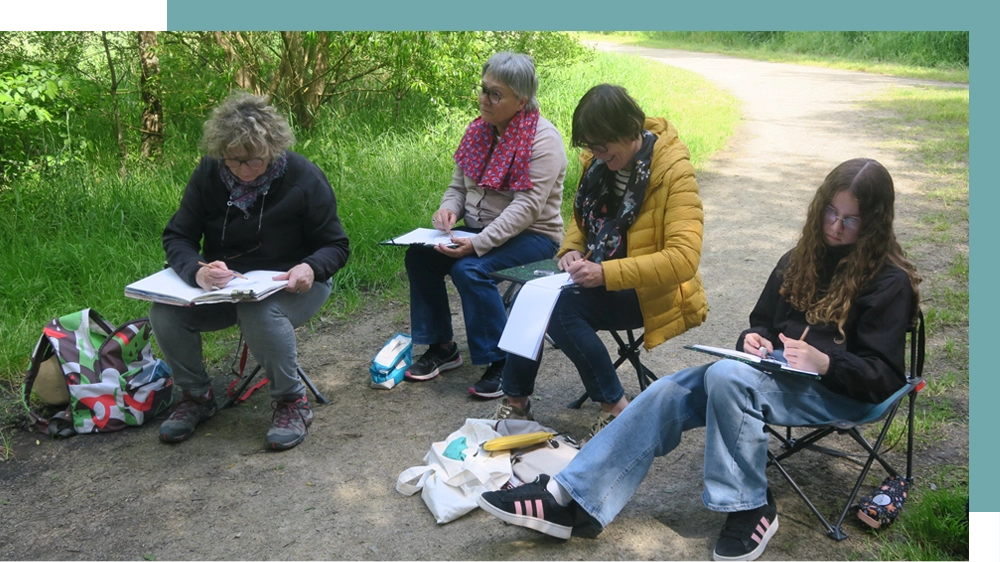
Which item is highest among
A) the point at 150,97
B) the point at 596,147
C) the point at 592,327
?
the point at 150,97

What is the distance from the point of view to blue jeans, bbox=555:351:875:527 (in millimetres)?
2926

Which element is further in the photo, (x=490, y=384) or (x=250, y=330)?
(x=490, y=384)

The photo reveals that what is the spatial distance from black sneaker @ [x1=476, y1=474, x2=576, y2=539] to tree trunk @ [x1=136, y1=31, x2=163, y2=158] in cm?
632

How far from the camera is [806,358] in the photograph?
9.50 feet

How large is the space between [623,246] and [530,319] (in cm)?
55

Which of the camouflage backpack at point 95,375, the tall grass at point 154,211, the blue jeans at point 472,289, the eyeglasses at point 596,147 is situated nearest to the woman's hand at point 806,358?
the eyeglasses at point 596,147

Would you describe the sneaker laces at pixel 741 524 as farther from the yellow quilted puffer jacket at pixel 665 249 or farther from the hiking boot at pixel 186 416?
the hiking boot at pixel 186 416

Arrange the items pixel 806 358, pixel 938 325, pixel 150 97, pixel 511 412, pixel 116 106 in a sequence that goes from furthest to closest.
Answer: pixel 150 97 < pixel 116 106 < pixel 938 325 < pixel 511 412 < pixel 806 358

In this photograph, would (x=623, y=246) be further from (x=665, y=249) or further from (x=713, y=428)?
(x=713, y=428)

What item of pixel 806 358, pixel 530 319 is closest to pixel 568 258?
pixel 530 319

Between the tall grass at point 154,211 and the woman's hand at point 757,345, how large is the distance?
302 cm

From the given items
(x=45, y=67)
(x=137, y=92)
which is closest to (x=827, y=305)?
(x=45, y=67)

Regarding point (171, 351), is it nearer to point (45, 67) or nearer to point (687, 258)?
point (687, 258)

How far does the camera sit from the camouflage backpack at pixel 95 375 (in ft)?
13.2
